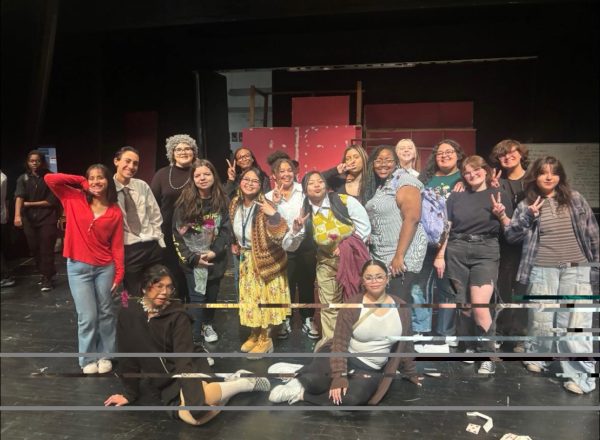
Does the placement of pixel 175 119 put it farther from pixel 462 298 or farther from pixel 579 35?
pixel 579 35

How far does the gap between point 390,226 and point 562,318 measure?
0.89 m

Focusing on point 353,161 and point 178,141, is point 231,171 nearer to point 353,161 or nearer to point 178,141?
point 178,141

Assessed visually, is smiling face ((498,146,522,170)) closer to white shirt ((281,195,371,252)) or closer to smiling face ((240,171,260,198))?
white shirt ((281,195,371,252))

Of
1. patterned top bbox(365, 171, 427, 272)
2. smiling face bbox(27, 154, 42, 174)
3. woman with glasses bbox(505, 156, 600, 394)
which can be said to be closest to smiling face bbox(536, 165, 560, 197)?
woman with glasses bbox(505, 156, 600, 394)

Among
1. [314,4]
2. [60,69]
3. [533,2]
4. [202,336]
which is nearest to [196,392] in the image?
[202,336]

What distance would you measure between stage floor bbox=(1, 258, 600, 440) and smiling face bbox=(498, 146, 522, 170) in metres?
0.94

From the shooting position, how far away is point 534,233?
1796mm

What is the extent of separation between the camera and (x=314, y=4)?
5.49 feet

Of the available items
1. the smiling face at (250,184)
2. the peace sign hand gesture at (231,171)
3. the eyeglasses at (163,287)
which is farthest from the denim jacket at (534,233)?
the eyeglasses at (163,287)

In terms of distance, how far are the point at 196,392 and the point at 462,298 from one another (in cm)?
129

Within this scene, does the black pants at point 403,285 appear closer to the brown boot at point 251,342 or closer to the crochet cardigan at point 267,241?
the crochet cardigan at point 267,241

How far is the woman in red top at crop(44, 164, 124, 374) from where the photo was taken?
177cm

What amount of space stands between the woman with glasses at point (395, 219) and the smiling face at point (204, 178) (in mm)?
706

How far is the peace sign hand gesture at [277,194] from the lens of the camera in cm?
180
